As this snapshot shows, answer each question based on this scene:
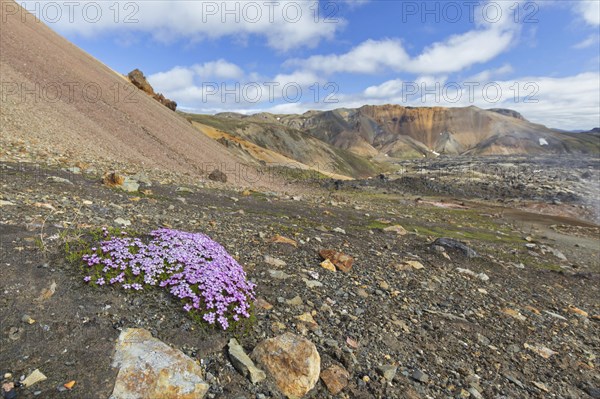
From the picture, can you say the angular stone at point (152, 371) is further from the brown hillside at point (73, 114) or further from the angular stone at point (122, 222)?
the brown hillside at point (73, 114)

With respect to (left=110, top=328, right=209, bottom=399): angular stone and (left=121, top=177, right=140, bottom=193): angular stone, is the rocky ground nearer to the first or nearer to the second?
(left=110, top=328, right=209, bottom=399): angular stone

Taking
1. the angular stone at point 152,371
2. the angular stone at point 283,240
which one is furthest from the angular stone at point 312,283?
the angular stone at point 152,371

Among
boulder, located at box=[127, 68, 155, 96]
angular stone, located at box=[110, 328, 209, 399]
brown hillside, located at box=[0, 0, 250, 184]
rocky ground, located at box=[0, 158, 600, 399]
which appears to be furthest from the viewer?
boulder, located at box=[127, 68, 155, 96]

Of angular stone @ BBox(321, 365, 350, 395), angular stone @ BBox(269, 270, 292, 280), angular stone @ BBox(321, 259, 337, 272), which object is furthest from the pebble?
angular stone @ BBox(321, 259, 337, 272)

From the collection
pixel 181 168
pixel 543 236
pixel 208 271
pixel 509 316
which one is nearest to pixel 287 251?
pixel 208 271

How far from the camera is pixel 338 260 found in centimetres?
1000

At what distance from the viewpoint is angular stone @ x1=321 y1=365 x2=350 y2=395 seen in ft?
17.3

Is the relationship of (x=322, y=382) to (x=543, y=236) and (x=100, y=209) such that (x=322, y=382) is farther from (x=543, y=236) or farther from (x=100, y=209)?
(x=543, y=236)

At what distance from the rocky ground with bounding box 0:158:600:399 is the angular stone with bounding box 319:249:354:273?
1.04 ft

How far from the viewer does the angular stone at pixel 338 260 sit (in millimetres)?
9859

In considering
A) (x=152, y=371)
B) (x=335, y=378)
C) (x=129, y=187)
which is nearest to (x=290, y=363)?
(x=335, y=378)

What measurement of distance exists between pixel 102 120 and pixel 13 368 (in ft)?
103

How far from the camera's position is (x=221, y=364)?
5047 millimetres

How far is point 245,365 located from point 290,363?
65 centimetres
